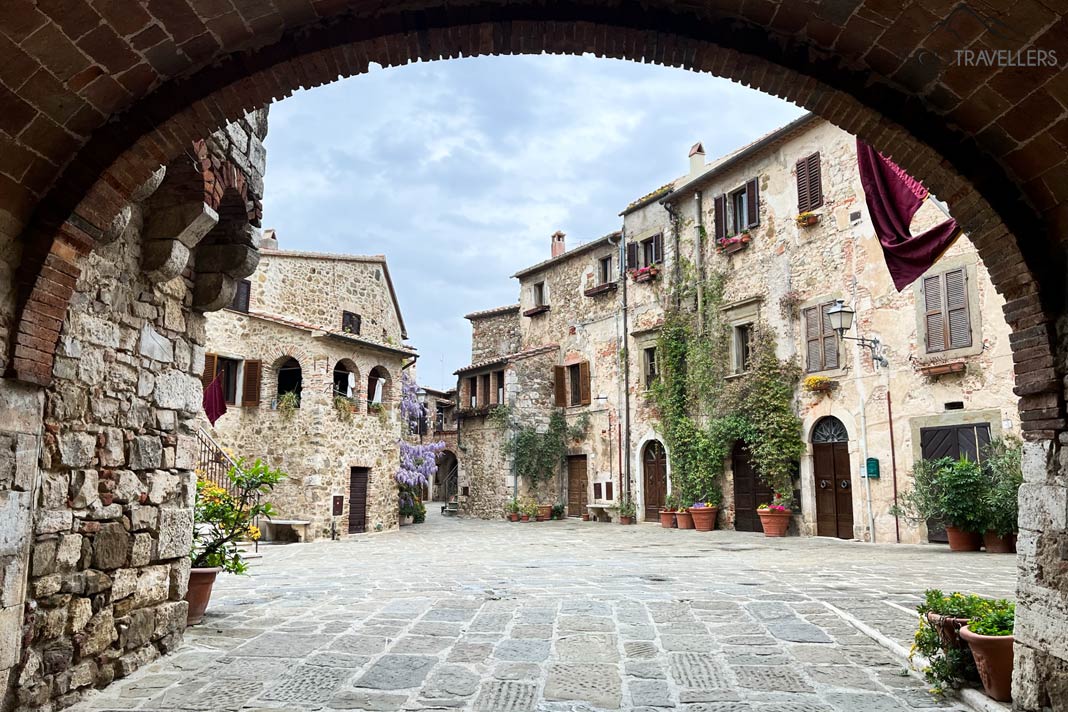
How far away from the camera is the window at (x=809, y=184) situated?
Answer: 15.7 metres

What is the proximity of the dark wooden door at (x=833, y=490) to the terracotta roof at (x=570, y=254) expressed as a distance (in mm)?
9633

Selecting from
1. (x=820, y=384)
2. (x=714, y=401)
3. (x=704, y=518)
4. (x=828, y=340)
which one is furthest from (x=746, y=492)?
(x=828, y=340)

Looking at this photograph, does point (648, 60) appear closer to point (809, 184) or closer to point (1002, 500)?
point (1002, 500)

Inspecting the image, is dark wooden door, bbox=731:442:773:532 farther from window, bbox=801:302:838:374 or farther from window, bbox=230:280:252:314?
window, bbox=230:280:252:314

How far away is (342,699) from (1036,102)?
4.62 m

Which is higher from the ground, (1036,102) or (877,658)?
(1036,102)

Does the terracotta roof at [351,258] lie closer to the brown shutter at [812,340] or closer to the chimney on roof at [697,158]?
the chimney on roof at [697,158]

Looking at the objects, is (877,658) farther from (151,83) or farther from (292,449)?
(292,449)

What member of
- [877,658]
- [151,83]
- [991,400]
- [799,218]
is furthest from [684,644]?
[799,218]

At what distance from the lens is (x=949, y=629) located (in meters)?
4.16

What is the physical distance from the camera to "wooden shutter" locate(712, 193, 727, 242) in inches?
720

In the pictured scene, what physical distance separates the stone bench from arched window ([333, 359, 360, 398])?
10.7 feet

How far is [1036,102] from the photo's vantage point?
10.1 ft

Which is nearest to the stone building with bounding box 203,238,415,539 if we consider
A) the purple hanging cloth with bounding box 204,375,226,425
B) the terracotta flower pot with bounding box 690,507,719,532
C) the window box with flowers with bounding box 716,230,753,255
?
the purple hanging cloth with bounding box 204,375,226,425
